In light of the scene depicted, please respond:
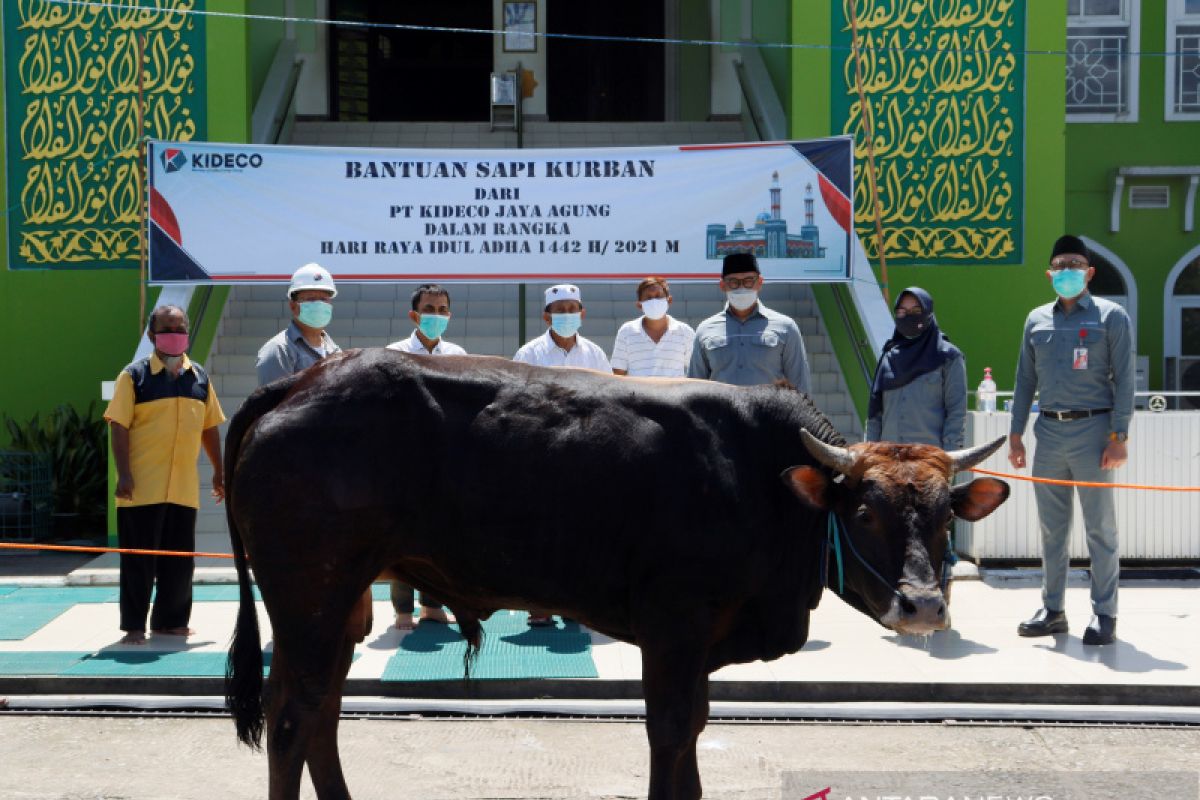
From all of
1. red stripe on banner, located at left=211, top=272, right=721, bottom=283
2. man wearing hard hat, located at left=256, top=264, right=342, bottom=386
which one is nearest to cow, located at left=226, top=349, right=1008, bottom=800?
man wearing hard hat, located at left=256, top=264, right=342, bottom=386

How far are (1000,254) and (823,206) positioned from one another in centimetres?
298

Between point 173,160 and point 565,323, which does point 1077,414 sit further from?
point 173,160

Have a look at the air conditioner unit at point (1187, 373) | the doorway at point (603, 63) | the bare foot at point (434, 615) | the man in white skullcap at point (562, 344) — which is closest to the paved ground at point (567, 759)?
the bare foot at point (434, 615)

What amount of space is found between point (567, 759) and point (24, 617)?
4.59 m

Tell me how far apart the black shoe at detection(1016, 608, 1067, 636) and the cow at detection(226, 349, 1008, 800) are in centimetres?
386

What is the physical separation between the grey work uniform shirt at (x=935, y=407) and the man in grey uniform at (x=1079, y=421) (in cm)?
34

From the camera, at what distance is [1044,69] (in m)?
12.8

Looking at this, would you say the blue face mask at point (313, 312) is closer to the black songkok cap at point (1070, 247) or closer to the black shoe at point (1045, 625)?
the black songkok cap at point (1070, 247)

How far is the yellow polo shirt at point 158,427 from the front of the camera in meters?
7.94

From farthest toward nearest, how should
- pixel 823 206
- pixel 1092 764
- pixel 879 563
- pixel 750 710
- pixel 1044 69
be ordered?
pixel 1044 69 → pixel 823 206 → pixel 750 710 → pixel 1092 764 → pixel 879 563

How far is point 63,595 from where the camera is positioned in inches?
372

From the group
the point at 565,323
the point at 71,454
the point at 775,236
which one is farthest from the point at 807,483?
the point at 71,454

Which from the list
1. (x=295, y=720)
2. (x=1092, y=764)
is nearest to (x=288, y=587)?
(x=295, y=720)

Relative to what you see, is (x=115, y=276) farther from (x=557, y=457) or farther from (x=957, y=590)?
(x=557, y=457)
